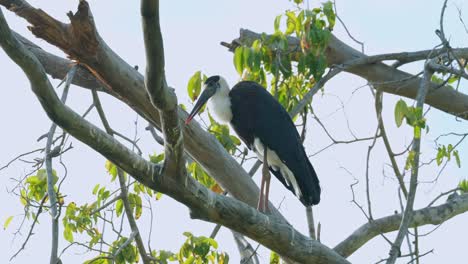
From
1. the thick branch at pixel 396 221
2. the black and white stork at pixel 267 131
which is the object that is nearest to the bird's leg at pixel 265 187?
the black and white stork at pixel 267 131

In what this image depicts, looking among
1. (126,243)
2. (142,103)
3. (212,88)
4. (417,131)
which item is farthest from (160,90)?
(212,88)

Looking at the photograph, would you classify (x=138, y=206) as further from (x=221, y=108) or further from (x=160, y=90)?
(x=160, y=90)

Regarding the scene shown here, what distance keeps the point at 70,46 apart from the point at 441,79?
12.0 ft

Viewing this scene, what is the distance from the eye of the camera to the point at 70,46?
4699 mm

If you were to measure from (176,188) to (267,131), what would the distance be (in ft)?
8.72

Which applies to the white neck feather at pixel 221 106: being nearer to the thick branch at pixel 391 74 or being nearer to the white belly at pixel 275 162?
the white belly at pixel 275 162

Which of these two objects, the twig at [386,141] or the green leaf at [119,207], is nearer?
the twig at [386,141]

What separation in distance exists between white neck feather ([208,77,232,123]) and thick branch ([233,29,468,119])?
84 centimetres

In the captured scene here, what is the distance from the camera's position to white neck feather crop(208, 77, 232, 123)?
23.7 ft

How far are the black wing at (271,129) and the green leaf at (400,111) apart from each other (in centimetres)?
131

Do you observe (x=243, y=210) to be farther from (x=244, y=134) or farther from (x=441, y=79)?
(x=441, y=79)

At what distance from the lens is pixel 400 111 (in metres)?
5.41

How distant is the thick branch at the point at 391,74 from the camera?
747cm

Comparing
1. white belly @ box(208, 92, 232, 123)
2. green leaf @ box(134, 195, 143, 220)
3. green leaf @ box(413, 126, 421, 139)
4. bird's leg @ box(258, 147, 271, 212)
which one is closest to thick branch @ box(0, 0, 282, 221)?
bird's leg @ box(258, 147, 271, 212)
